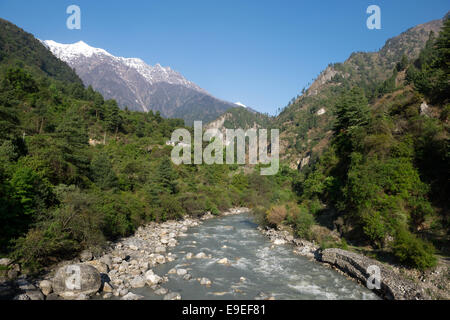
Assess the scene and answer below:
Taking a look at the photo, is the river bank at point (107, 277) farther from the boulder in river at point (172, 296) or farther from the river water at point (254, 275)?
the river water at point (254, 275)

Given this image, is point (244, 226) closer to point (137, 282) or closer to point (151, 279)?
point (151, 279)

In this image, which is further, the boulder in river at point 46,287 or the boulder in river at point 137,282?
the boulder in river at point 137,282

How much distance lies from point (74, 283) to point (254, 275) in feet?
32.1

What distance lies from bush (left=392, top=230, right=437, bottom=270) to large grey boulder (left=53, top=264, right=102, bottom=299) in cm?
1577

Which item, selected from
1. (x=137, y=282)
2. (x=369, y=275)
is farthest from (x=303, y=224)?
(x=137, y=282)

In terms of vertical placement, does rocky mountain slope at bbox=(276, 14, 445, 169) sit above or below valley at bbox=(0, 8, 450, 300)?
above

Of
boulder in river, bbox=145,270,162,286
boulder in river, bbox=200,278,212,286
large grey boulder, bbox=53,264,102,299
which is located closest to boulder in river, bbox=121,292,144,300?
large grey boulder, bbox=53,264,102,299

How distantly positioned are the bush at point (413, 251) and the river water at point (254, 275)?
277 cm

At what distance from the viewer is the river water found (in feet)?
41.8

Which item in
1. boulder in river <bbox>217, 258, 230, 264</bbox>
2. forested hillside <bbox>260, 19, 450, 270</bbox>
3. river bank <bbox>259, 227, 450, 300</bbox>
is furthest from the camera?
boulder in river <bbox>217, 258, 230, 264</bbox>

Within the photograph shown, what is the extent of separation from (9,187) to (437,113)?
3084cm

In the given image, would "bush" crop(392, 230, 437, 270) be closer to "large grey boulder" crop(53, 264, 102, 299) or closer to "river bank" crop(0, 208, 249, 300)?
"river bank" crop(0, 208, 249, 300)

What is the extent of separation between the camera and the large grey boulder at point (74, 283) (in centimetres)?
1098

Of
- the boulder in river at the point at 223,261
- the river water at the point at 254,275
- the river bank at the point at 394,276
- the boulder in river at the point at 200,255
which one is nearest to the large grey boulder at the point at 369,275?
the river bank at the point at 394,276
